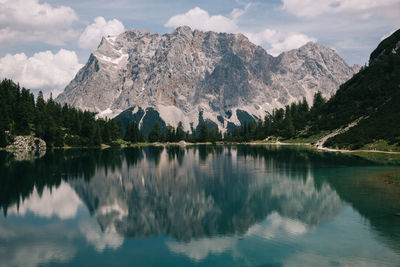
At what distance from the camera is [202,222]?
41.2m

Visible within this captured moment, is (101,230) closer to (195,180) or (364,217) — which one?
(364,217)

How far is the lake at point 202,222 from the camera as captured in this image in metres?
29.8

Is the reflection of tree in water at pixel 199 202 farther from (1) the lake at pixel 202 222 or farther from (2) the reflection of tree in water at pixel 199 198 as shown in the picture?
(1) the lake at pixel 202 222

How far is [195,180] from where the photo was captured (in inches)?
2906

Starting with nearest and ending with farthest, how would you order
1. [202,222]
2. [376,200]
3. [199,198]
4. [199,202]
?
[202,222] < [376,200] < [199,202] < [199,198]

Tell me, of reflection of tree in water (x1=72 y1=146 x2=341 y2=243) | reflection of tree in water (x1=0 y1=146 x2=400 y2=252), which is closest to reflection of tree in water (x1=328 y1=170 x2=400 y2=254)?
reflection of tree in water (x1=0 y1=146 x2=400 y2=252)

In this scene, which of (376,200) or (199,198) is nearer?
(376,200)

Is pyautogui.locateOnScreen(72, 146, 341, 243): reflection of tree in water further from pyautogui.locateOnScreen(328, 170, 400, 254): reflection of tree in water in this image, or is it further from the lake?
pyautogui.locateOnScreen(328, 170, 400, 254): reflection of tree in water

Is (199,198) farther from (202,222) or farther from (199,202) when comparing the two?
(202,222)

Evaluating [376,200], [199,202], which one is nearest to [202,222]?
[199,202]

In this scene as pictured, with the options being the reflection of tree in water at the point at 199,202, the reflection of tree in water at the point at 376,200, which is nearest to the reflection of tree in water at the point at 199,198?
the reflection of tree in water at the point at 199,202

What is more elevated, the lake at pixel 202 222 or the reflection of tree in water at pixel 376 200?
the reflection of tree in water at pixel 376 200

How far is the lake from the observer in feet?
97.7

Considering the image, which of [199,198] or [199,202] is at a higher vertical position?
[199,198]
